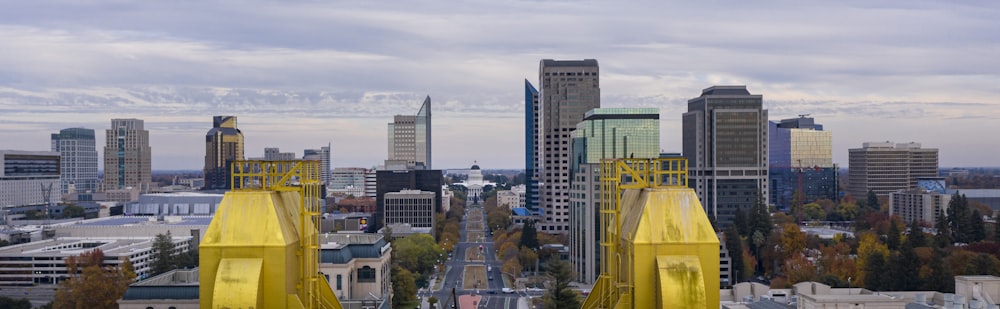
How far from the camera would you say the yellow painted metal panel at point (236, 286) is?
13.8 meters

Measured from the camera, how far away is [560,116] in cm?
12350

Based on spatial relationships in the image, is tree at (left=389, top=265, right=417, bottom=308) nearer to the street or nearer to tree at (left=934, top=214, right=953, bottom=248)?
the street

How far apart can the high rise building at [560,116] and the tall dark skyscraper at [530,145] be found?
29.0 feet

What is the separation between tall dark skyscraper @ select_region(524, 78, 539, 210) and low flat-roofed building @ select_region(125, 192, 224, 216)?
54409mm

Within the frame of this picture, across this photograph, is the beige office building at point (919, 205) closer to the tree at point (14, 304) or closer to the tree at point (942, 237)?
the tree at point (942, 237)

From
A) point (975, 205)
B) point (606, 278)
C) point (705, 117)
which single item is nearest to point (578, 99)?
point (705, 117)

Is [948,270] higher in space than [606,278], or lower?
lower

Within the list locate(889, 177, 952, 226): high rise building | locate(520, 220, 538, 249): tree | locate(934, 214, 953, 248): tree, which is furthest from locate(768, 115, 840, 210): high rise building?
locate(520, 220, 538, 249): tree

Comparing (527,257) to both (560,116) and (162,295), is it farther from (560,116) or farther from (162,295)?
(162,295)

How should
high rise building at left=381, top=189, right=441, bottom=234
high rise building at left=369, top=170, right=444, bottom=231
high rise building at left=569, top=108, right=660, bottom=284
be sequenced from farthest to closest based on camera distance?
high rise building at left=369, top=170, right=444, bottom=231 → high rise building at left=381, top=189, right=441, bottom=234 → high rise building at left=569, top=108, right=660, bottom=284

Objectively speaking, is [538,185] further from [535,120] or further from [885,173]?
[885,173]

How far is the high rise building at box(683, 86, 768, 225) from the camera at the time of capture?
106000 millimetres

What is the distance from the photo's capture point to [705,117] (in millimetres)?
112188

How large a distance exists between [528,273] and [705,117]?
→ 40.2 metres
